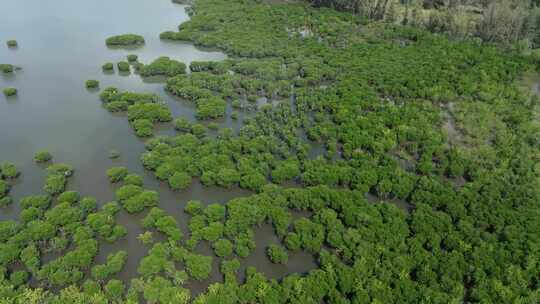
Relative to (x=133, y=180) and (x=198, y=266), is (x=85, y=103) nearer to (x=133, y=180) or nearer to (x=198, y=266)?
(x=133, y=180)

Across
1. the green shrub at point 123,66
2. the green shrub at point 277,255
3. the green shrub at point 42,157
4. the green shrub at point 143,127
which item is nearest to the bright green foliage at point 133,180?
the green shrub at point 143,127

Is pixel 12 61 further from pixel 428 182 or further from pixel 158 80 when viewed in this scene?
pixel 428 182

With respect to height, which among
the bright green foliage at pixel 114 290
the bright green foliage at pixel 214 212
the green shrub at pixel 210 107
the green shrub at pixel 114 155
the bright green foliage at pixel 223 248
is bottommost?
the bright green foliage at pixel 114 290

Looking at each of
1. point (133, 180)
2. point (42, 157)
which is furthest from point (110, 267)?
point (42, 157)

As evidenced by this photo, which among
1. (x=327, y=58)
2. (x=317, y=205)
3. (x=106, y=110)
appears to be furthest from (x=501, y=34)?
(x=106, y=110)

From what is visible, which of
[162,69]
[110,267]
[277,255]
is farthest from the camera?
[162,69]

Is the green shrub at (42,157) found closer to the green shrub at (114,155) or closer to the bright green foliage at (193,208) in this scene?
the green shrub at (114,155)
